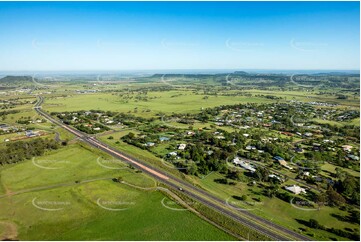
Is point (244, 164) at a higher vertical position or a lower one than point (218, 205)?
higher

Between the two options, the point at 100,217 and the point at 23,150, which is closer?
the point at 100,217

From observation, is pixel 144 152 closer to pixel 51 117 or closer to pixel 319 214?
pixel 319 214

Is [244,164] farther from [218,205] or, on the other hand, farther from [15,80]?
[15,80]

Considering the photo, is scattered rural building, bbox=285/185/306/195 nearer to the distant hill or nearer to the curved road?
the curved road

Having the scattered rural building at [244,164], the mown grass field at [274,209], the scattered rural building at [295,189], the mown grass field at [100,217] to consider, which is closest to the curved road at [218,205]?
the mown grass field at [274,209]

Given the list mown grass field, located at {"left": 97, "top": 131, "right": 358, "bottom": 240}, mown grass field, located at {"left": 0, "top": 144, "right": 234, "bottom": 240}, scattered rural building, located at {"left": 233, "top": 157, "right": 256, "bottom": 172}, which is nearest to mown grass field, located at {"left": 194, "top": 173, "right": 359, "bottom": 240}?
mown grass field, located at {"left": 97, "top": 131, "right": 358, "bottom": 240}

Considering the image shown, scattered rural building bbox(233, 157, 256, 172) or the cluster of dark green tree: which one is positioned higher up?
the cluster of dark green tree

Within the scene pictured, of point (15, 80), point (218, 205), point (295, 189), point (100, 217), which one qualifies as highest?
point (15, 80)

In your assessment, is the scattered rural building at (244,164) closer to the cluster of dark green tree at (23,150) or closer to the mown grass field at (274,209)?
the mown grass field at (274,209)

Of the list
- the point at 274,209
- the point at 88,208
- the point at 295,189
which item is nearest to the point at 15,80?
the point at 88,208

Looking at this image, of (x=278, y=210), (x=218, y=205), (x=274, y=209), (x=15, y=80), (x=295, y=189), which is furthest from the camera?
(x=15, y=80)

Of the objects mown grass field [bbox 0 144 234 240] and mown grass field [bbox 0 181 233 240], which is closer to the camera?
mown grass field [bbox 0 181 233 240]

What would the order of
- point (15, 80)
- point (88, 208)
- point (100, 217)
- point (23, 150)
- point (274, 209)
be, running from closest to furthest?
point (100, 217)
point (274, 209)
point (88, 208)
point (23, 150)
point (15, 80)
